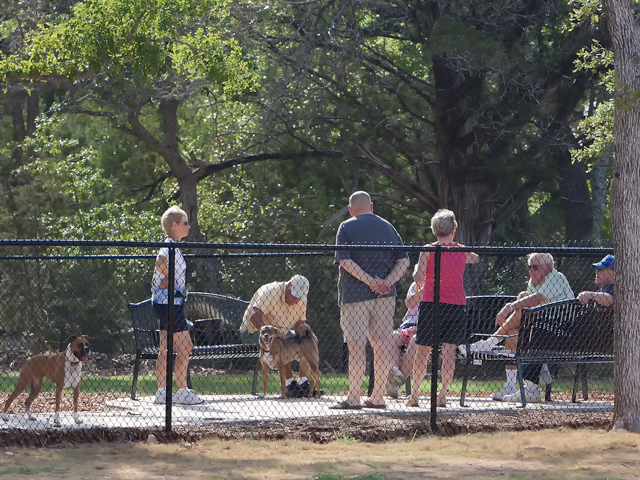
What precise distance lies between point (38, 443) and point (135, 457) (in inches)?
A: 31.7

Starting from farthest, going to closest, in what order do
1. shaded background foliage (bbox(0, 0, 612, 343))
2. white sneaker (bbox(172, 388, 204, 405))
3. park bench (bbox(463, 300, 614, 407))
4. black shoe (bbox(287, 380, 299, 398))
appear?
shaded background foliage (bbox(0, 0, 612, 343))
black shoe (bbox(287, 380, 299, 398))
park bench (bbox(463, 300, 614, 407))
white sneaker (bbox(172, 388, 204, 405))

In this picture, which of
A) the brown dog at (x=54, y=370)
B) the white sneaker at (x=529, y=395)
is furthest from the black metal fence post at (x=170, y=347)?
the white sneaker at (x=529, y=395)

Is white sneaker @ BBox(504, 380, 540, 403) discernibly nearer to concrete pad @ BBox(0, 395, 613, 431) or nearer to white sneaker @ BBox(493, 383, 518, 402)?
white sneaker @ BBox(493, 383, 518, 402)

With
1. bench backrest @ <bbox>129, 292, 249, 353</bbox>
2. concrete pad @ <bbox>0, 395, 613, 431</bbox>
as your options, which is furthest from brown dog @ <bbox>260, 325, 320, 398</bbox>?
bench backrest @ <bbox>129, 292, 249, 353</bbox>

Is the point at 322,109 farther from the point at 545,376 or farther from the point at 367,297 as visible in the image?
the point at 367,297

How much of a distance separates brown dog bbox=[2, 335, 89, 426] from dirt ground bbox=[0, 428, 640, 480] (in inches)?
33.8

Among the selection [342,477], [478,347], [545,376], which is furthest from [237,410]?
[342,477]

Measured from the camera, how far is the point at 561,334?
8.70 meters

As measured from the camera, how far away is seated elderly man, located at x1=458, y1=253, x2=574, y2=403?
917 centimetres

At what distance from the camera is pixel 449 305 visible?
8391 mm

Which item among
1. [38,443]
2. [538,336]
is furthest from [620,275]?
[38,443]

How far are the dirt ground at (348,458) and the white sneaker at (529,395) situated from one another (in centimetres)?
170

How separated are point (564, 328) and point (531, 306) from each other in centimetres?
57

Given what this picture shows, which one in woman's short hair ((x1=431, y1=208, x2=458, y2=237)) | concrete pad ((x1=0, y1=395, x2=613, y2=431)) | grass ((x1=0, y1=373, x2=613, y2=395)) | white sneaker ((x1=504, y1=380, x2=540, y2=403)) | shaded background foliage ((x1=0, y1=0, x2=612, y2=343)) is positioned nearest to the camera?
concrete pad ((x1=0, y1=395, x2=613, y2=431))
